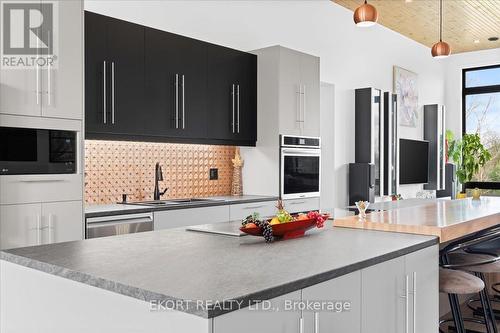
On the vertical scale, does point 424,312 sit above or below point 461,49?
below

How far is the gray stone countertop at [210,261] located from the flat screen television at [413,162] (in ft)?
20.3

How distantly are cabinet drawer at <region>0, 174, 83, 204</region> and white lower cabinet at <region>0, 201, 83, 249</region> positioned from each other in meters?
0.04

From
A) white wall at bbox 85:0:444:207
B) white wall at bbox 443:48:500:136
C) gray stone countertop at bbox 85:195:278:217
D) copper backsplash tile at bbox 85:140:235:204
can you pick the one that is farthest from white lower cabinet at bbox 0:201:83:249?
white wall at bbox 443:48:500:136

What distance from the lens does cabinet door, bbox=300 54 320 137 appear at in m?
5.32

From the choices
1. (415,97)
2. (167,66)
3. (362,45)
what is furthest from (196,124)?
(415,97)

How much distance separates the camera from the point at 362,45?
24.2 ft

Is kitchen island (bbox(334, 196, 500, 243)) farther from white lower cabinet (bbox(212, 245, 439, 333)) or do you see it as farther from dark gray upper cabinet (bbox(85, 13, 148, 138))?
dark gray upper cabinet (bbox(85, 13, 148, 138))

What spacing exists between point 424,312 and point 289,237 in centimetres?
71

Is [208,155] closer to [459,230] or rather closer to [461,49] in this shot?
[459,230]

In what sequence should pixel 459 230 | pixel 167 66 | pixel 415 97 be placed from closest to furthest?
pixel 459 230 → pixel 167 66 → pixel 415 97

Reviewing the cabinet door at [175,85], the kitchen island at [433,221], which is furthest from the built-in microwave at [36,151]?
the kitchen island at [433,221]

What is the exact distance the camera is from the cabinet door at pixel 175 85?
4.11 metres

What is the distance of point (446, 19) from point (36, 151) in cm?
667

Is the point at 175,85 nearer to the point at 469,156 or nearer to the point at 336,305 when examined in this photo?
the point at 336,305
